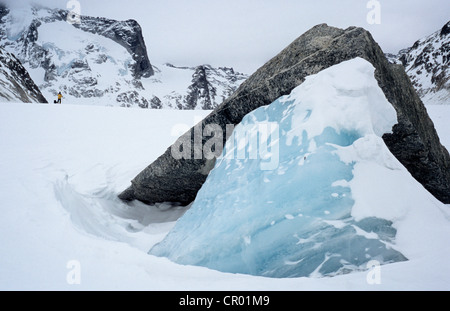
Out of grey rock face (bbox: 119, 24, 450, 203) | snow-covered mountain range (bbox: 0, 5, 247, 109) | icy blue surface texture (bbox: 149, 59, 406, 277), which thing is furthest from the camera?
snow-covered mountain range (bbox: 0, 5, 247, 109)

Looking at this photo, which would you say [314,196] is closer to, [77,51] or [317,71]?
[317,71]

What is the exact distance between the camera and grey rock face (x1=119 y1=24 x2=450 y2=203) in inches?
151

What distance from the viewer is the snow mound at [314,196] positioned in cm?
253

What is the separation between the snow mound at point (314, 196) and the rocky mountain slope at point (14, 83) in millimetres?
37217

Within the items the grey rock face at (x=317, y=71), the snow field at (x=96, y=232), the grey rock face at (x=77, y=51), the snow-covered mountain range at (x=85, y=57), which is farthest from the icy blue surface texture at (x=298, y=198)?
the grey rock face at (x=77, y=51)

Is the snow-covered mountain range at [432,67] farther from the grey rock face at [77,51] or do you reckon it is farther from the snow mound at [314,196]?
the grey rock face at [77,51]

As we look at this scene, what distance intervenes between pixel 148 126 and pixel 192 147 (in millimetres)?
7024

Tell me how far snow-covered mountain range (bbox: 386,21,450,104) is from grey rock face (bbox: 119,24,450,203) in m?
75.8

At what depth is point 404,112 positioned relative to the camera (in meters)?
3.89

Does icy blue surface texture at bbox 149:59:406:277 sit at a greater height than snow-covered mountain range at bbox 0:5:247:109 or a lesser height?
lesser

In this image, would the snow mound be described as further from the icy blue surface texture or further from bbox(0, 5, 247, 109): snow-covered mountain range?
bbox(0, 5, 247, 109): snow-covered mountain range

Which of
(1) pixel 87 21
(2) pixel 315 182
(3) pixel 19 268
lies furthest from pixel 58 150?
(1) pixel 87 21

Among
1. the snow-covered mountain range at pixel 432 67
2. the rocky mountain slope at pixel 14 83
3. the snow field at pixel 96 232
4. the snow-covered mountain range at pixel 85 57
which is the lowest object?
the snow field at pixel 96 232

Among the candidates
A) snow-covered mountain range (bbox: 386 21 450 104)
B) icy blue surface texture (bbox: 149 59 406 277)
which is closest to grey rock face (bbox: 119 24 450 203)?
icy blue surface texture (bbox: 149 59 406 277)
